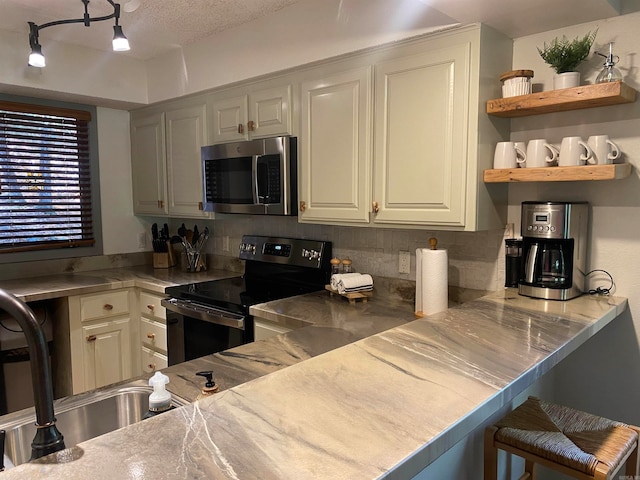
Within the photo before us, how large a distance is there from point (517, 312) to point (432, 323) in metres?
0.40

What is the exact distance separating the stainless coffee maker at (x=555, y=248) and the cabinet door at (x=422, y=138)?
0.29 metres

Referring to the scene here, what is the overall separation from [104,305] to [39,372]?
8.33ft

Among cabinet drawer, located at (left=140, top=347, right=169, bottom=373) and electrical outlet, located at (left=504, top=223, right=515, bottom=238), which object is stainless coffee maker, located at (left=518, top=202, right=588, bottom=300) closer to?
electrical outlet, located at (left=504, top=223, right=515, bottom=238)

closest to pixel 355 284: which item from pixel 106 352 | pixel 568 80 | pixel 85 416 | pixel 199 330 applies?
pixel 199 330

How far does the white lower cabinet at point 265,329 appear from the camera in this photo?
7.45 feet

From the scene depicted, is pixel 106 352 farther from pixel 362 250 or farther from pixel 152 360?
pixel 362 250

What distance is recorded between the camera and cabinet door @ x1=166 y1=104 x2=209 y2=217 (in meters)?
3.16

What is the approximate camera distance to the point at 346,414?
0.88 meters

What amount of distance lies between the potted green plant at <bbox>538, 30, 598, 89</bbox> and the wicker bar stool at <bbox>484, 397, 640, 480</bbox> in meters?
1.22

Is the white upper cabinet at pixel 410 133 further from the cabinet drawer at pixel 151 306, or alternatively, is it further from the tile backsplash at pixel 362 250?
the cabinet drawer at pixel 151 306

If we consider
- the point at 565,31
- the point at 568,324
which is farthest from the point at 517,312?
the point at 565,31

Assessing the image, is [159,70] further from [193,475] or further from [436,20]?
[193,475]

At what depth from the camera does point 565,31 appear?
6.31 ft

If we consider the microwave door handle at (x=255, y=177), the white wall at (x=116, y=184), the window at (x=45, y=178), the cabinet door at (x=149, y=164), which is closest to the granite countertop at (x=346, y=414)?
the microwave door handle at (x=255, y=177)
